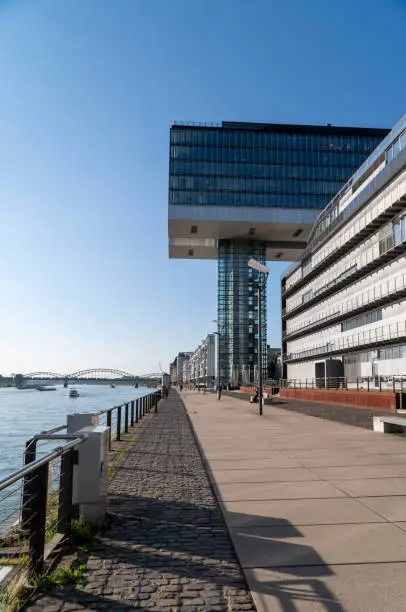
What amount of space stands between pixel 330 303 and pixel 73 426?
183ft

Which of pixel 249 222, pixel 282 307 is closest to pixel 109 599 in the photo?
pixel 282 307

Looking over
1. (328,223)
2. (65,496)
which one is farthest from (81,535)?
(328,223)

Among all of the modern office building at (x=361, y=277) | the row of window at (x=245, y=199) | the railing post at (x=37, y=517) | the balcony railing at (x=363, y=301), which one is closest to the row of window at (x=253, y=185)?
the row of window at (x=245, y=199)

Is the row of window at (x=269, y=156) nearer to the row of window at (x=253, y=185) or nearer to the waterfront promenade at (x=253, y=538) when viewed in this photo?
the row of window at (x=253, y=185)

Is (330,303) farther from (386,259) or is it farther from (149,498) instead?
(149,498)

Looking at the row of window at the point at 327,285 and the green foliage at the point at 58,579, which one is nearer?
the green foliage at the point at 58,579

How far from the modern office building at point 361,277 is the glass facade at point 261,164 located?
91.6ft

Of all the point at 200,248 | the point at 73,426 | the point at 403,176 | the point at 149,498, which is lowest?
the point at 149,498

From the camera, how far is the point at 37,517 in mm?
4562

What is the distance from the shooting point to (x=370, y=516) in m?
6.27

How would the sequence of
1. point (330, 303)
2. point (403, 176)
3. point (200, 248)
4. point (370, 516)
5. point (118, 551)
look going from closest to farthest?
1. point (118, 551)
2. point (370, 516)
3. point (403, 176)
4. point (330, 303)
5. point (200, 248)

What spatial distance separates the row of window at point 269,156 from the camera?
9756cm

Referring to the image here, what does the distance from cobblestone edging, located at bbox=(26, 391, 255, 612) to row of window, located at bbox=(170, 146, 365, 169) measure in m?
94.2

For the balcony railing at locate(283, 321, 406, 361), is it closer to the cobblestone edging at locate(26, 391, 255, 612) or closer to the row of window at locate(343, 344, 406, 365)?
the row of window at locate(343, 344, 406, 365)
